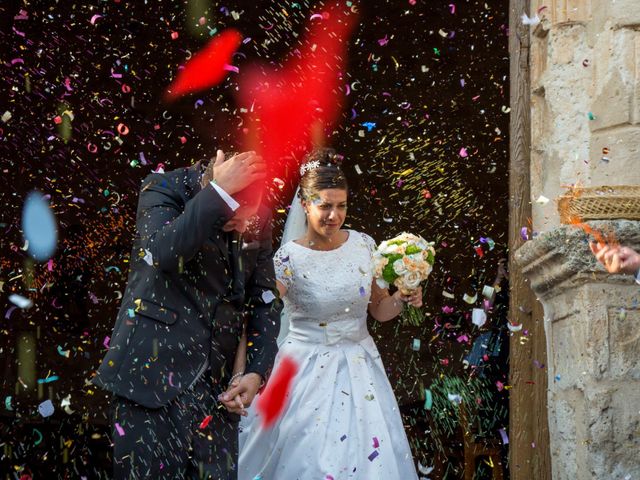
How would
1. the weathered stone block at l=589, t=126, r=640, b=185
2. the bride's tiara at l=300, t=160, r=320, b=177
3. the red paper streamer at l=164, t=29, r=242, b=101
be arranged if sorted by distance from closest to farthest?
the weathered stone block at l=589, t=126, r=640, b=185 → the bride's tiara at l=300, t=160, r=320, b=177 → the red paper streamer at l=164, t=29, r=242, b=101

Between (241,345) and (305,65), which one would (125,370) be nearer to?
(241,345)

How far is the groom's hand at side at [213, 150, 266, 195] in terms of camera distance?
3.12 meters

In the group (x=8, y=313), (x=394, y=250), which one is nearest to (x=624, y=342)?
(x=394, y=250)


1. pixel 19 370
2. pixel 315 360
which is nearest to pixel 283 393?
pixel 315 360

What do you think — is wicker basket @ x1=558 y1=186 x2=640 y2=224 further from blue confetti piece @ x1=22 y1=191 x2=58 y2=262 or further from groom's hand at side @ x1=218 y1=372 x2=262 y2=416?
blue confetti piece @ x1=22 y1=191 x2=58 y2=262

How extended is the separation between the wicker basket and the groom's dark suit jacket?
119cm

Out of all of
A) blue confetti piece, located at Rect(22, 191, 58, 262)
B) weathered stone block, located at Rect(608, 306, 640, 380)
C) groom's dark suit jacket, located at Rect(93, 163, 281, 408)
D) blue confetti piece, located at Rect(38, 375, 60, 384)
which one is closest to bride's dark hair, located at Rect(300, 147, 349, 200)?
groom's dark suit jacket, located at Rect(93, 163, 281, 408)

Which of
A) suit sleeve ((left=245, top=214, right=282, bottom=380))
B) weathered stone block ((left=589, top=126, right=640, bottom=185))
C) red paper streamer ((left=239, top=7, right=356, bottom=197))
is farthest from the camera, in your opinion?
red paper streamer ((left=239, top=7, right=356, bottom=197))

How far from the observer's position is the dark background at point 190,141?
9.18m

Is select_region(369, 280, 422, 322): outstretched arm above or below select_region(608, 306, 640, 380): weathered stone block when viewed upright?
above

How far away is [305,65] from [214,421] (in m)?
6.84

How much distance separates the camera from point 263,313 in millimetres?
3564

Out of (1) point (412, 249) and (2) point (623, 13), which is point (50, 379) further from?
(2) point (623, 13)

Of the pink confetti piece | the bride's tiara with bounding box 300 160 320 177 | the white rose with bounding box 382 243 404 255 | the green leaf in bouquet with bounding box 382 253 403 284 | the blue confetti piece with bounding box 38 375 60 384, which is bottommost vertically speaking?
the blue confetti piece with bounding box 38 375 60 384
